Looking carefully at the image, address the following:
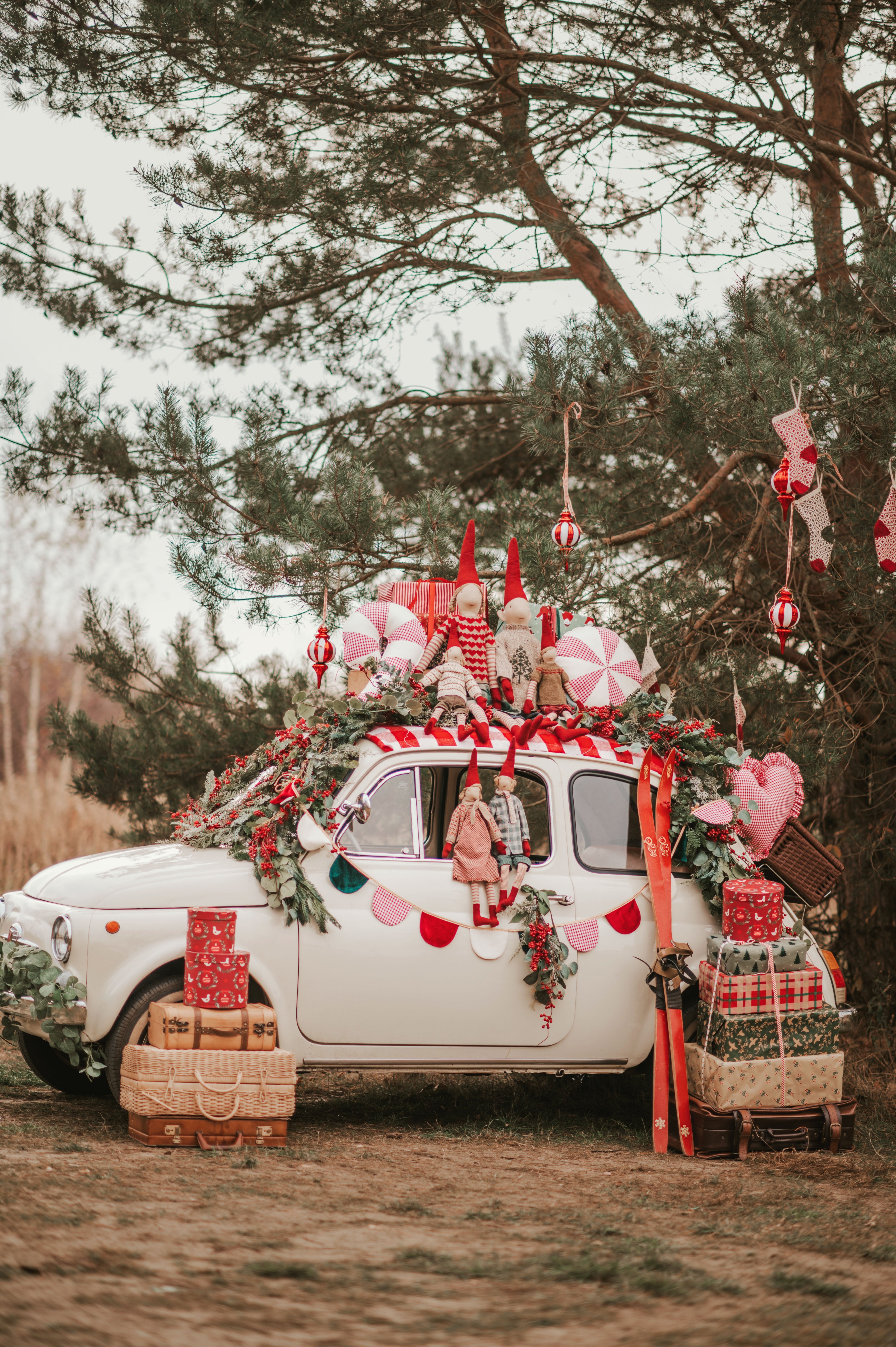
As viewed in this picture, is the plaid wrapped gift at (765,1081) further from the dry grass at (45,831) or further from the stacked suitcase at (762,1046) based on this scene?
the dry grass at (45,831)

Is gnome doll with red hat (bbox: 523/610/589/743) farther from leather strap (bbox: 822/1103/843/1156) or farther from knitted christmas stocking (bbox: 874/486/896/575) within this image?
leather strap (bbox: 822/1103/843/1156)

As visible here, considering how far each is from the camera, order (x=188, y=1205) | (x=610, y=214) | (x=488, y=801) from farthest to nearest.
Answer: (x=610, y=214) < (x=488, y=801) < (x=188, y=1205)

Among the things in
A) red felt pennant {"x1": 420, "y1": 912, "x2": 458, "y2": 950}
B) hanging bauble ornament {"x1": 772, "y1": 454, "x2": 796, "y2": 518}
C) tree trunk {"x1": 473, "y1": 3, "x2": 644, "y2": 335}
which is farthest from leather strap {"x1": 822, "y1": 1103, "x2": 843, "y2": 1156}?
tree trunk {"x1": 473, "y1": 3, "x2": 644, "y2": 335}

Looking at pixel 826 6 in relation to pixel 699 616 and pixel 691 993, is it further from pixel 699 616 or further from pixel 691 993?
pixel 691 993

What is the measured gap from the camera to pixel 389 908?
19.5 feet

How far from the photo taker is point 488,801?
21.6 ft

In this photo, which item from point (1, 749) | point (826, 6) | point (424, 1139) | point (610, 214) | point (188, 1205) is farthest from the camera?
point (1, 749)

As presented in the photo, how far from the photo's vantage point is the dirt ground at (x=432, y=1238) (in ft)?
11.2

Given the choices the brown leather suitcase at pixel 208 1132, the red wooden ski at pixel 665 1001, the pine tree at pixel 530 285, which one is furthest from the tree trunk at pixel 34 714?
the red wooden ski at pixel 665 1001

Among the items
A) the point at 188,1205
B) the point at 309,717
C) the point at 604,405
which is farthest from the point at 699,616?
the point at 188,1205

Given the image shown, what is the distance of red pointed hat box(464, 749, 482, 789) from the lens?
614 cm

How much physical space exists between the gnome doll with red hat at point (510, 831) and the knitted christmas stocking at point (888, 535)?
7.48 ft

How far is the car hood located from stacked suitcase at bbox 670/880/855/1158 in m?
2.11

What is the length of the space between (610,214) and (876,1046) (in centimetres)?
619
